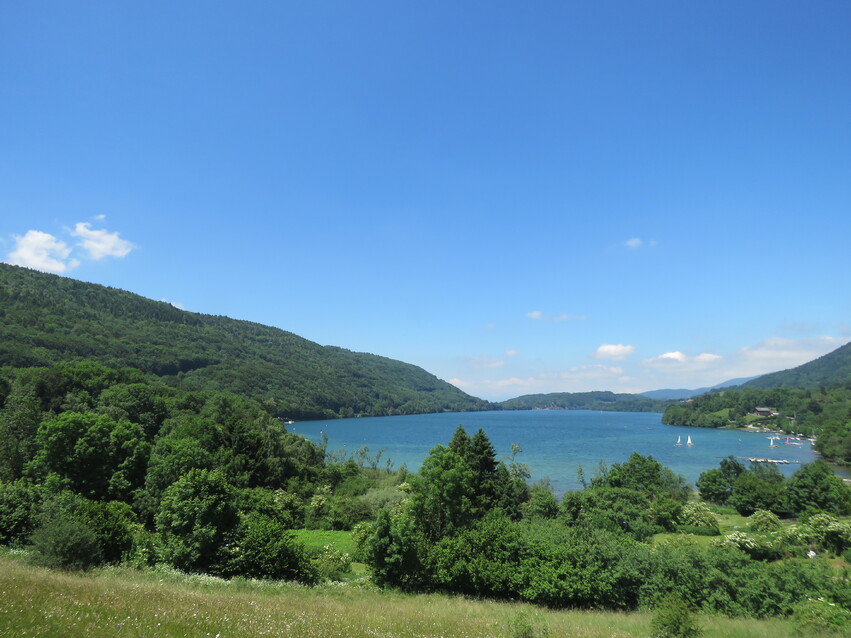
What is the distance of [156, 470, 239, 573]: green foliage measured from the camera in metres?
19.7

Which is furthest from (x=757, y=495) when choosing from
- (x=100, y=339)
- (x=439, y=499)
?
(x=100, y=339)

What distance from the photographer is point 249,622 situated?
9.79 m

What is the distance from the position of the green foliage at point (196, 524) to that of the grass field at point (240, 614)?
7.05 feet

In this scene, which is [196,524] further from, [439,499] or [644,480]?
[644,480]

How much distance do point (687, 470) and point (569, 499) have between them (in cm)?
5848

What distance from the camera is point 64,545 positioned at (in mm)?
15430

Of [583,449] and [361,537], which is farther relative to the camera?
[583,449]

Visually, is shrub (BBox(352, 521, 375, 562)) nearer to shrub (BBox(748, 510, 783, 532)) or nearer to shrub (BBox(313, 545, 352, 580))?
shrub (BBox(313, 545, 352, 580))

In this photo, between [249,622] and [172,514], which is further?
[172,514]

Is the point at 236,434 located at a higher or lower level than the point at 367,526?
higher

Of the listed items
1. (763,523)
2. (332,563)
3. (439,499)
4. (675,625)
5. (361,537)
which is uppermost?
(675,625)

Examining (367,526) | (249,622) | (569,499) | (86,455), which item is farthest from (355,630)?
(569,499)

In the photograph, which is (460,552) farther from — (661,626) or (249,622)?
(249,622)

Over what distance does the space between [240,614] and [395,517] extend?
16.4 m
